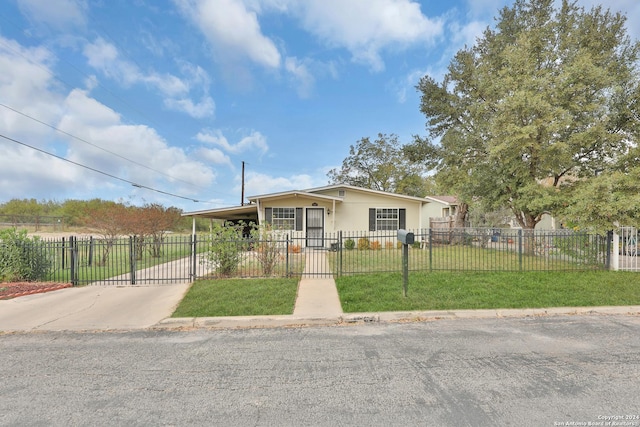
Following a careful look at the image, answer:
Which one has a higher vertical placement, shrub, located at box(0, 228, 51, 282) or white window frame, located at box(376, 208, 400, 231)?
white window frame, located at box(376, 208, 400, 231)

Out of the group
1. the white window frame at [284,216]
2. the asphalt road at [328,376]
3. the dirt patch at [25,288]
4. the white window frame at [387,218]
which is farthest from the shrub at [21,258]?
the white window frame at [387,218]

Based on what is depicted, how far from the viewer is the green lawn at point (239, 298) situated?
18.8 feet

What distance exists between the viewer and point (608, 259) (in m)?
8.65

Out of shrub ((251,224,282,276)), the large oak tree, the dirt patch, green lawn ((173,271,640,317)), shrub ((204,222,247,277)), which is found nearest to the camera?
green lawn ((173,271,640,317))

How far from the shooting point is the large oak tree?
34.8 feet

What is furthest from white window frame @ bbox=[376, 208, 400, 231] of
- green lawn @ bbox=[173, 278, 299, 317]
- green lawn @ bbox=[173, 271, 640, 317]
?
green lawn @ bbox=[173, 278, 299, 317]

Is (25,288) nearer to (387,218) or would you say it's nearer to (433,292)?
(433,292)

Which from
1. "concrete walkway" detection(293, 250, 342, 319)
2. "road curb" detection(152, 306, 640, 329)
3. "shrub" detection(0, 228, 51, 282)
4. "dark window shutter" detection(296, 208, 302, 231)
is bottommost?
"road curb" detection(152, 306, 640, 329)

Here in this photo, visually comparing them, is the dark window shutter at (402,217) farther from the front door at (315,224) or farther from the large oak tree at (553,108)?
the front door at (315,224)

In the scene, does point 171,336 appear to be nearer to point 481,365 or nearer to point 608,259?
point 481,365

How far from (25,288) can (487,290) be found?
35.8 ft

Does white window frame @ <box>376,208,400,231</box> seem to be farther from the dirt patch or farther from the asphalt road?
the dirt patch

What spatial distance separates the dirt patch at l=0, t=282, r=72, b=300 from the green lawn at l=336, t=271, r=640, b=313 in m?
7.11

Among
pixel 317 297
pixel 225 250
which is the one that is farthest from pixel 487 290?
pixel 225 250
